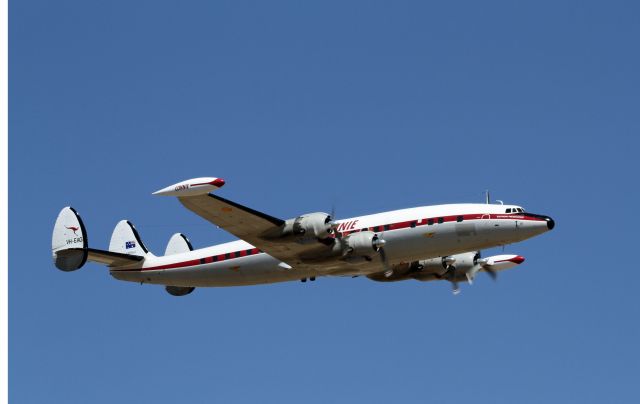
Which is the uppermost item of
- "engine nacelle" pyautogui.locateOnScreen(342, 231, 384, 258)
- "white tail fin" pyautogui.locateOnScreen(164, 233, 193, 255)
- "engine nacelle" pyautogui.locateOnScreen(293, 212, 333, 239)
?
"white tail fin" pyautogui.locateOnScreen(164, 233, 193, 255)

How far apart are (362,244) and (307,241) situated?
2.31 meters

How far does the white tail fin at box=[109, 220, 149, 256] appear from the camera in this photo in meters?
45.2

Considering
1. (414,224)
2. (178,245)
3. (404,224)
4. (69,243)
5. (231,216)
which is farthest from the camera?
(178,245)

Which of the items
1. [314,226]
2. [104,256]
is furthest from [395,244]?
[104,256]

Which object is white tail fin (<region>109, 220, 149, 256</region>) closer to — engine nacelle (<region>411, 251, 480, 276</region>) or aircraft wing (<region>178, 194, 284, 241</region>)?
aircraft wing (<region>178, 194, 284, 241</region>)

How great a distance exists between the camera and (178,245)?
1812 inches

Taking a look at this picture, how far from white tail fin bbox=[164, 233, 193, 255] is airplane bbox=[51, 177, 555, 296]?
95.5 inches

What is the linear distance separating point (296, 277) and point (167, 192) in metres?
9.13

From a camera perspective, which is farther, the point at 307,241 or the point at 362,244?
the point at 362,244

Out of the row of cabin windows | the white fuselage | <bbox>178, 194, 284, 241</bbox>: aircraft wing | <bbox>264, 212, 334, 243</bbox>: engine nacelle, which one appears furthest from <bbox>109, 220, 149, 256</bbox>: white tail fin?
the row of cabin windows

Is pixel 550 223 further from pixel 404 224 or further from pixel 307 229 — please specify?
pixel 307 229

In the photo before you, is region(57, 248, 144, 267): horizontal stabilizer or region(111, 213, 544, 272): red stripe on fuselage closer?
region(111, 213, 544, 272): red stripe on fuselage

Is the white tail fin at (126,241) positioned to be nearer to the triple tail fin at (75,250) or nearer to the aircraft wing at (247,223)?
the triple tail fin at (75,250)

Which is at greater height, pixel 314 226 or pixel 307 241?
pixel 314 226
